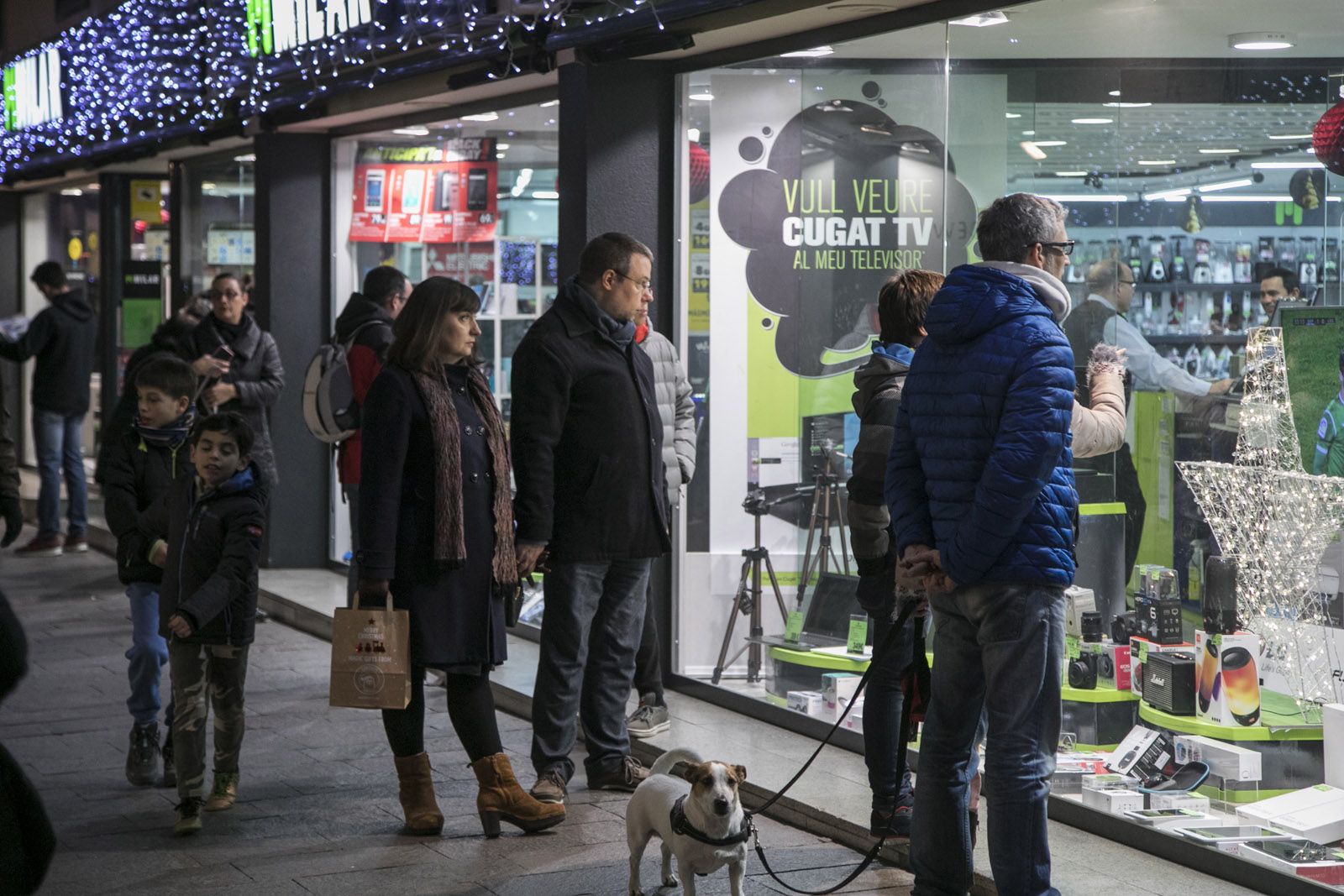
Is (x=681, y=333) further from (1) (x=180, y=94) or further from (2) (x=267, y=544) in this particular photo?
(1) (x=180, y=94)

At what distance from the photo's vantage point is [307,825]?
5.54m

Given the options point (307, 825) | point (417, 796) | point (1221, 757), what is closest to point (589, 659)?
point (417, 796)

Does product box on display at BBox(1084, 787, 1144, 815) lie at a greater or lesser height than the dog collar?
lesser

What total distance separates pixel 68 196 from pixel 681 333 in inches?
507

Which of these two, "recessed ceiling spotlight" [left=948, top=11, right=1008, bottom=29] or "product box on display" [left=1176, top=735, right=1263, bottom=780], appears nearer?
"product box on display" [left=1176, top=735, right=1263, bottom=780]

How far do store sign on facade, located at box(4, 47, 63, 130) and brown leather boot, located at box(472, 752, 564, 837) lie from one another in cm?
1173

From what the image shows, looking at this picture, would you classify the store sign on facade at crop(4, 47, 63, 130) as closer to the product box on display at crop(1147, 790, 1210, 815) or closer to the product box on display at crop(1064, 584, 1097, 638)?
the product box on display at crop(1064, 584, 1097, 638)

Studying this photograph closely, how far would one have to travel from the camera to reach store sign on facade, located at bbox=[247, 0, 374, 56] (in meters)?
9.34

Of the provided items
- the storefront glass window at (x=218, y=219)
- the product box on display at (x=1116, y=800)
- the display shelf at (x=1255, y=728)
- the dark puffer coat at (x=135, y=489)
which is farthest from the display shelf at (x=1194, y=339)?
the storefront glass window at (x=218, y=219)

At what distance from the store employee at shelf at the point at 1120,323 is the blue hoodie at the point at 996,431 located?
5.47 ft

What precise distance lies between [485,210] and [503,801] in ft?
16.6

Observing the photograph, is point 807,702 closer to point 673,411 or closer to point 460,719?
point 673,411

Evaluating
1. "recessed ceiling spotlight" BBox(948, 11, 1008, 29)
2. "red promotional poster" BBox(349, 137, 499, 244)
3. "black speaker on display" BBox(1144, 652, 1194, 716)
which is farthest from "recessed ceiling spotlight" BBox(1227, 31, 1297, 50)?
"red promotional poster" BBox(349, 137, 499, 244)

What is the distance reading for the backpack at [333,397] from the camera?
7.38 metres
